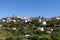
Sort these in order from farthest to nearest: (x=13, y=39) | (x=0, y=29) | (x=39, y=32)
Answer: (x=0, y=29), (x=39, y=32), (x=13, y=39)

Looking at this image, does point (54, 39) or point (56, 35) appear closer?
point (54, 39)

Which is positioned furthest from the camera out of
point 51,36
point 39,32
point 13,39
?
point 39,32

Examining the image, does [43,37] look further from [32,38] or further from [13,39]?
[13,39]

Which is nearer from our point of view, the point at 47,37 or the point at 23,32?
the point at 47,37

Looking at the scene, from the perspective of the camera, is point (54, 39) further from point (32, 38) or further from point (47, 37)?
point (32, 38)

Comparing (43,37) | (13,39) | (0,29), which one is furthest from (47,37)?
(0,29)

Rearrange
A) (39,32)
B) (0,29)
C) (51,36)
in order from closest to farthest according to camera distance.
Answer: (51,36)
(39,32)
(0,29)

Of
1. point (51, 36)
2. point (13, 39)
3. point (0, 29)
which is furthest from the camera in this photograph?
point (0, 29)

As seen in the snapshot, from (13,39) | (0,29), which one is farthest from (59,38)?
(0,29)
